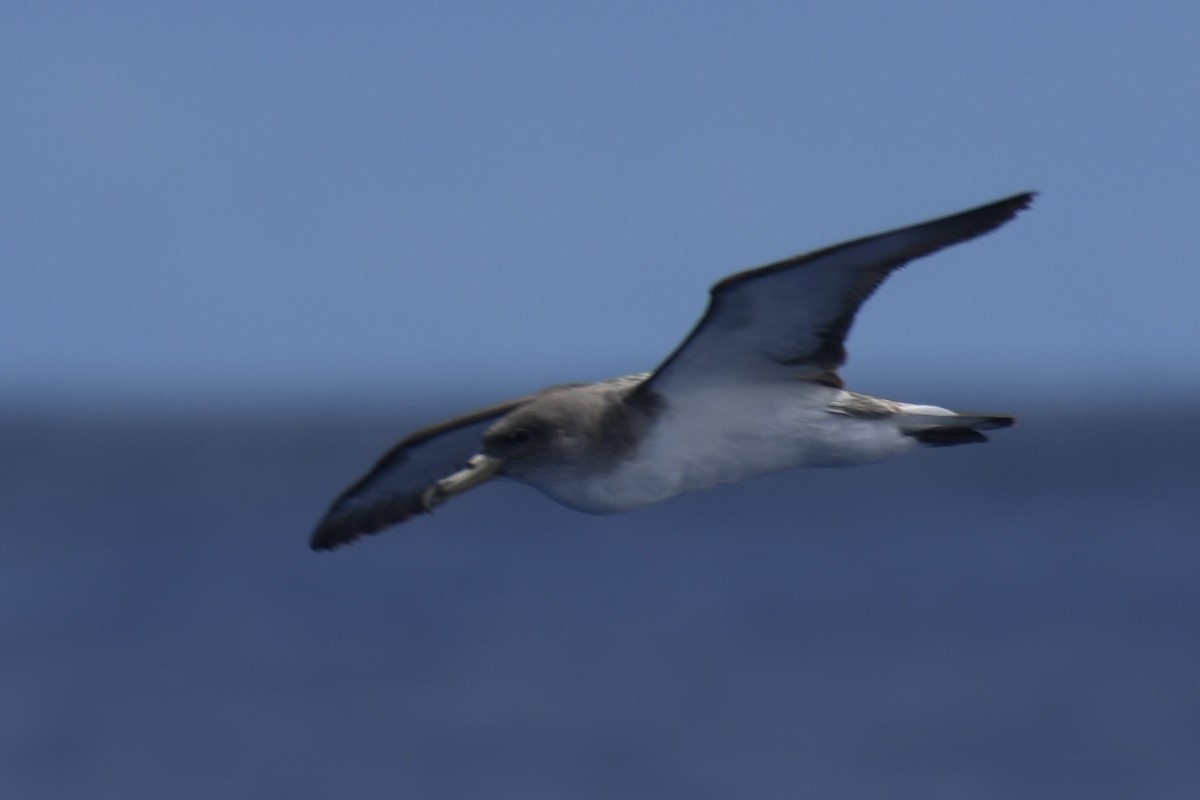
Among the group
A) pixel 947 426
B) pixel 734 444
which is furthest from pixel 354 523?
pixel 947 426

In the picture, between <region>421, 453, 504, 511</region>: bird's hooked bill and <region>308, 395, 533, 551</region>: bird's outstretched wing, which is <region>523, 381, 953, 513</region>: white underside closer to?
<region>421, 453, 504, 511</region>: bird's hooked bill

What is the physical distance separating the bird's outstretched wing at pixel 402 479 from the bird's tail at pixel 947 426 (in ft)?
10.6

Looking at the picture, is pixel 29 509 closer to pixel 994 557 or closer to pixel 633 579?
pixel 633 579

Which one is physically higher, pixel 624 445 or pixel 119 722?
pixel 624 445

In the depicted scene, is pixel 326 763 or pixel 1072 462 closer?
pixel 326 763

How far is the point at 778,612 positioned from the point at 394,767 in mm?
20470

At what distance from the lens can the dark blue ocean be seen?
148 ft

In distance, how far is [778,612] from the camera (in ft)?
208

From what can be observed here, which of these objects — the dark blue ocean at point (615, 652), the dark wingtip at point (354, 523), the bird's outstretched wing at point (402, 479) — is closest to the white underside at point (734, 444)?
the bird's outstretched wing at point (402, 479)

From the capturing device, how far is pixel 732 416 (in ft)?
50.6

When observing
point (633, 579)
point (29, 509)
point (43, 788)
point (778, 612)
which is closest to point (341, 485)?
point (29, 509)

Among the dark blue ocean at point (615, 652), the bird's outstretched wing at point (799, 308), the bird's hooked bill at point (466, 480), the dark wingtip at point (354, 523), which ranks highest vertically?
the bird's outstretched wing at point (799, 308)

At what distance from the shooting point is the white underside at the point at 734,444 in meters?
15.2

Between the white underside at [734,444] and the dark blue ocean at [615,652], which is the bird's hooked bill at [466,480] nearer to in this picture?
the white underside at [734,444]
